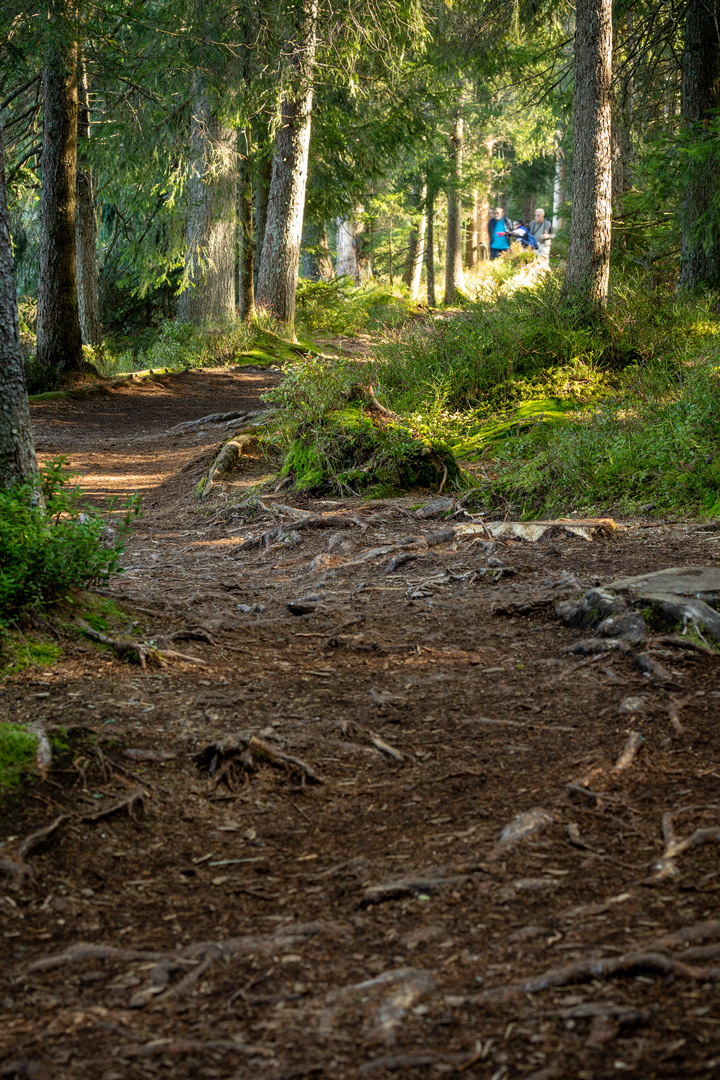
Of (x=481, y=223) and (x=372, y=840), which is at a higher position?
(x=481, y=223)

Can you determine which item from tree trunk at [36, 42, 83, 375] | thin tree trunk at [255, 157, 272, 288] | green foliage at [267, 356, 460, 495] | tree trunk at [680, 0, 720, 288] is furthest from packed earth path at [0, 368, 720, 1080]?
thin tree trunk at [255, 157, 272, 288]

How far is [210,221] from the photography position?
16.9 m

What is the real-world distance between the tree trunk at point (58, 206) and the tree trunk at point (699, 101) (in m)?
9.22

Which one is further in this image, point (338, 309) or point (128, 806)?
point (338, 309)

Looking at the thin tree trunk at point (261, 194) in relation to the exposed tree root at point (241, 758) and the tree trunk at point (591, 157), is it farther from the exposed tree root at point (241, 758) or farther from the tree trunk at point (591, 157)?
the exposed tree root at point (241, 758)

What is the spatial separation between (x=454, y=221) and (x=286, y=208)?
12.7 m

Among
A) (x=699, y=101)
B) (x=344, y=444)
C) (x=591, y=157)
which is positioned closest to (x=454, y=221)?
(x=699, y=101)

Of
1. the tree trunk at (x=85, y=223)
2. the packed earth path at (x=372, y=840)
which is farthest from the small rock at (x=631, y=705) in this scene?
the tree trunk at (x=85, y=223)

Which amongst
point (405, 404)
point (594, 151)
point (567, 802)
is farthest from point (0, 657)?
point (594, 151)

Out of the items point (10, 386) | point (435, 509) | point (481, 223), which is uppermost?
point (481, 223)

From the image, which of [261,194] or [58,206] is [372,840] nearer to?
[58,206]

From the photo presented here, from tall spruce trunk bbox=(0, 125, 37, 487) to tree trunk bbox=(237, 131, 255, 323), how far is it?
14.4 m

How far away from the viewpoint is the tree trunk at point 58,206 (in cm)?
1390

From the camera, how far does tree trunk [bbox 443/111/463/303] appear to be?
86.3ft
